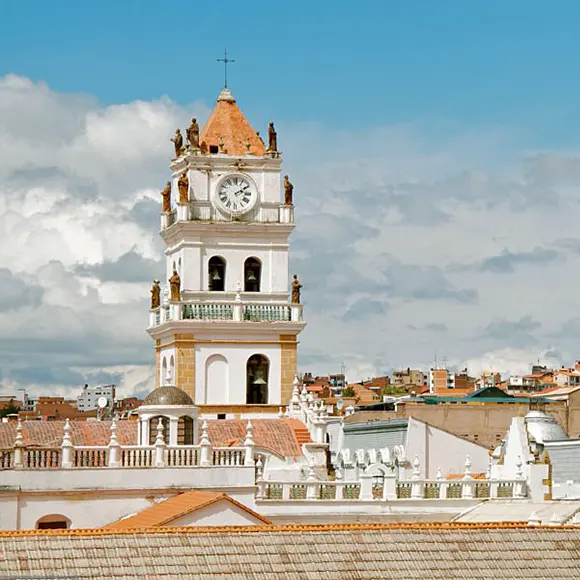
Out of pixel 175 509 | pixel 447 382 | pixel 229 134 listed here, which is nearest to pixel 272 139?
pixel 229 134

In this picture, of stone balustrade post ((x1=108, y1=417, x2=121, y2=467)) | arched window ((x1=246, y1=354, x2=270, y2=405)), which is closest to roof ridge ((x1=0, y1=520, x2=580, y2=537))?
stone balustrade post ((x1=108, y1=417, x2=121, y2=467))

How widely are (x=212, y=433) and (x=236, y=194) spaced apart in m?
11.1

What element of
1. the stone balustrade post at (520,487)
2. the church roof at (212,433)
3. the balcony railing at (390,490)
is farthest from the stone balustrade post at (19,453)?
the stone balustrade post at (520,487)

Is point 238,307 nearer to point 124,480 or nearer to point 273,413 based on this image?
point 273,413

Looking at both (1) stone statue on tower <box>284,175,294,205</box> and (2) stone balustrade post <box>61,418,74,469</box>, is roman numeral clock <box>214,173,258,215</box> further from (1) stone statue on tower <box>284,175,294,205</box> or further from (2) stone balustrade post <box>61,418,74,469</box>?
(2) stone balustrade post <box>61,418,74,469</box>

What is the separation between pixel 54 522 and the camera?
172 feet

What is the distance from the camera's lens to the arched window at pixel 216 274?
74188 mm

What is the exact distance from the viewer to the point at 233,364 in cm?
7300

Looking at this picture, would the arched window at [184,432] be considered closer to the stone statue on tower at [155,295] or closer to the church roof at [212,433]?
the church roof at [212,433]

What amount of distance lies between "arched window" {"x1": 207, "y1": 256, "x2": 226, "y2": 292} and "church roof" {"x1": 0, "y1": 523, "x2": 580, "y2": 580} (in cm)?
3531

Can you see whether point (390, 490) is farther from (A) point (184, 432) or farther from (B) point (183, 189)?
(B) point (183, 189)

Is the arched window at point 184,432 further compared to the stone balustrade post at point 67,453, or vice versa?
the arched window at point 184,432

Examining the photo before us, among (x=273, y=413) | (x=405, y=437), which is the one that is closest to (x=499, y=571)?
(x=405, y=437)

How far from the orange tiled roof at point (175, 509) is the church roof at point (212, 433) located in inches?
492
